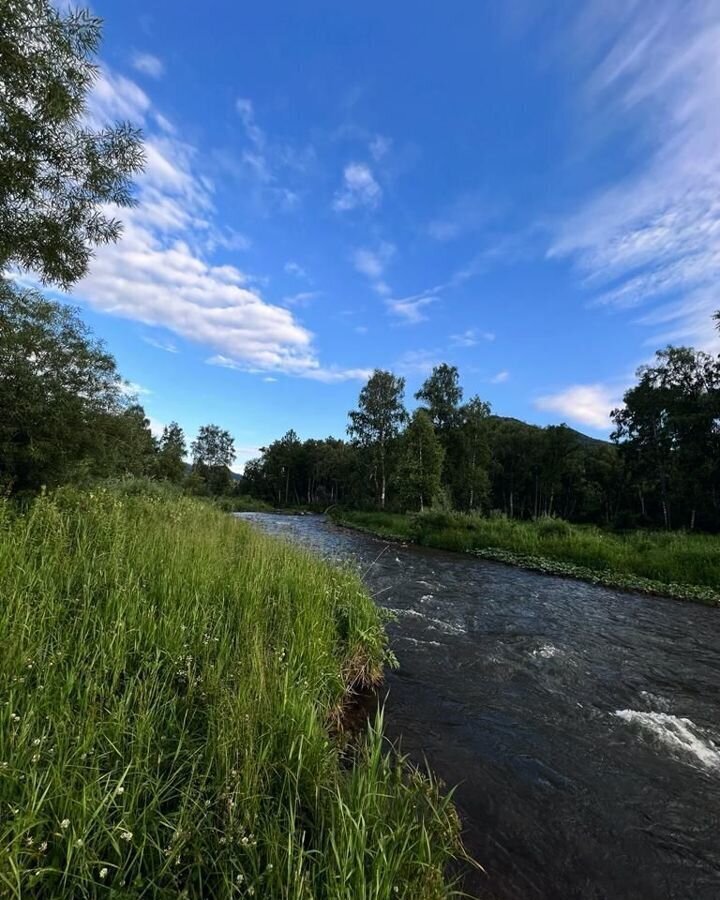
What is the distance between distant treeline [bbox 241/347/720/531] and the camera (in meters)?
36.6

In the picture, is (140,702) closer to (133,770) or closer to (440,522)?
(133,770)

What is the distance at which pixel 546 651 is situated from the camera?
799 cm

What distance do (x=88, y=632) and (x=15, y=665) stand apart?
0.76 meters

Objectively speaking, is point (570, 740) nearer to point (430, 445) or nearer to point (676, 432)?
point (430, 445)

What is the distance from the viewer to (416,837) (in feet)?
8.60

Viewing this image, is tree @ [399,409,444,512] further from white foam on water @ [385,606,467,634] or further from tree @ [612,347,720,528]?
white foam on water @ [385,606,467,634]

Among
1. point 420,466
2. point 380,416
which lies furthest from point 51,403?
point 380,416

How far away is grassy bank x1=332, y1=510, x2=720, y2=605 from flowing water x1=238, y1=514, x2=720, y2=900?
4.90m

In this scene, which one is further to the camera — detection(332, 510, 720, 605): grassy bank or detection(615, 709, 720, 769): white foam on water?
detection(332, 510, 720, 605): grassy bank

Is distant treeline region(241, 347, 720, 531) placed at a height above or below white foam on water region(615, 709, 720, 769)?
above

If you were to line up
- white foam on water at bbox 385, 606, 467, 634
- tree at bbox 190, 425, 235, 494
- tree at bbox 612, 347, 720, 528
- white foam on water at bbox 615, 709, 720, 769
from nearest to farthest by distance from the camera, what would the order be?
white foam on water at bbox 615, 709, 720, 769 → white foam on water at bbox 385, 606, 467, 634 → tree at bbox 612, 347, 720, 528 → tree at bbox 190, 425, 235, 494

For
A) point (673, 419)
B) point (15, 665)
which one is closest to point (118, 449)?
point (15, 665)

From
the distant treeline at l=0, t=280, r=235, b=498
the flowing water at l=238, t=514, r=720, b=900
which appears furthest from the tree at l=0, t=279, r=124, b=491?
the flowing water at l=238, t=514, r=720, b=900

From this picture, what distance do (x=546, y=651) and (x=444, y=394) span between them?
42.0m
